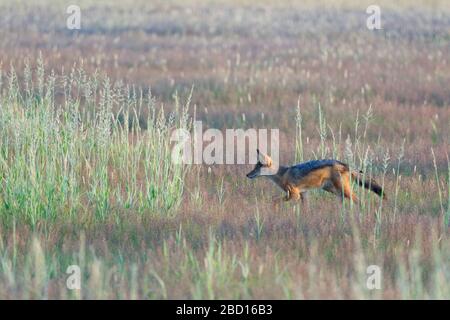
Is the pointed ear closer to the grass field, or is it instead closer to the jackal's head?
the jackal's head

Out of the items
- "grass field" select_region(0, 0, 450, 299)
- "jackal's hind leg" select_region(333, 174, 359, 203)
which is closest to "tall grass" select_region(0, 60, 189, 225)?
"grass field" select_region(0, 0, 450, 299)

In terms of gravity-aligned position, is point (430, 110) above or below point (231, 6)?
below

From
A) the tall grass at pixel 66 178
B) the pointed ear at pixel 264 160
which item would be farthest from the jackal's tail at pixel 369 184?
the tall grass at pixel 66 178

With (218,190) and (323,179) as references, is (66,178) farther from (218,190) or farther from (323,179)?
(323,179)

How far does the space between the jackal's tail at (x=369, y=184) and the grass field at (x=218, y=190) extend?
0.13m

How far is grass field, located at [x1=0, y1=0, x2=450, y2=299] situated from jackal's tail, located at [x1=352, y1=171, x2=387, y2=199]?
5.3 inches

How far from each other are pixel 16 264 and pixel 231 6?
27.5 meters

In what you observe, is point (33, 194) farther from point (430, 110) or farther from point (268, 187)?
point (430, 110)

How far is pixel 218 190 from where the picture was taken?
9.23 m

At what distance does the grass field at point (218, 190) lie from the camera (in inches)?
249

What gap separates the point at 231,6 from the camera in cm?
3369

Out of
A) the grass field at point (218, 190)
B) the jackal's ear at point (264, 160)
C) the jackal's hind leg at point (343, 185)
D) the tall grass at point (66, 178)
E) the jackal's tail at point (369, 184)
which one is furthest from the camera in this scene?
the jackal's ear at point (264, 160)

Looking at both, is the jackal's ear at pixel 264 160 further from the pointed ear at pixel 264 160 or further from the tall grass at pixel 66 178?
the tall grass at pixel 66 178

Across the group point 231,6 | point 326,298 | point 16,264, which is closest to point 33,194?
point 16,264
